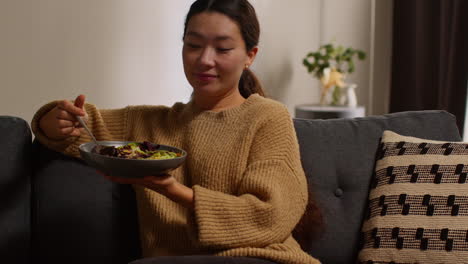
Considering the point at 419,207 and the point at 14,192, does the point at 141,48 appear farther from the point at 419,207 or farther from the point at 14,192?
the point at 419,207

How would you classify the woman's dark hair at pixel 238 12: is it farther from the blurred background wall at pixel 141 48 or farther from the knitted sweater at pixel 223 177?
the blurred background wall at pixel 141 48

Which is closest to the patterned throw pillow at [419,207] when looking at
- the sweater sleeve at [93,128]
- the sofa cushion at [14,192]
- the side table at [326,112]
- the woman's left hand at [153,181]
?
the woman's left hand at [153,181]

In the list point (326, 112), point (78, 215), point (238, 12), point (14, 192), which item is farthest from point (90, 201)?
point (326, 112)

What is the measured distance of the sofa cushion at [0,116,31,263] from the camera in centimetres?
155

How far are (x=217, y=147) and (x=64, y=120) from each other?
1.33 feet

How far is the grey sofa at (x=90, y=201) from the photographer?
157cm

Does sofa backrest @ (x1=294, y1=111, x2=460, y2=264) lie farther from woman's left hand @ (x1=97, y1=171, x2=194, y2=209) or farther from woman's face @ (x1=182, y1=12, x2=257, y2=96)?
woman's left hand @ (x1=97, y1=171, x2=194, y2=209)

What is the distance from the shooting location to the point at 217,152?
1540mm

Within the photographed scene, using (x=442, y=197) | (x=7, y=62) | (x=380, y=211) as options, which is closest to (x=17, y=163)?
(x=380, y=211)

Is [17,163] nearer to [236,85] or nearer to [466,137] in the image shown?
[236,85]

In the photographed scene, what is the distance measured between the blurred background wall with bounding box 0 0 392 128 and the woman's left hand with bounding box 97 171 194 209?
173 centimetres

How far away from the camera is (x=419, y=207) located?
1.57 m

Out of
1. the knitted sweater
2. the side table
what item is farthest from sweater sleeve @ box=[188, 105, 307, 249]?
the side table

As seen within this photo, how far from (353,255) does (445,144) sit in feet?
1.36
